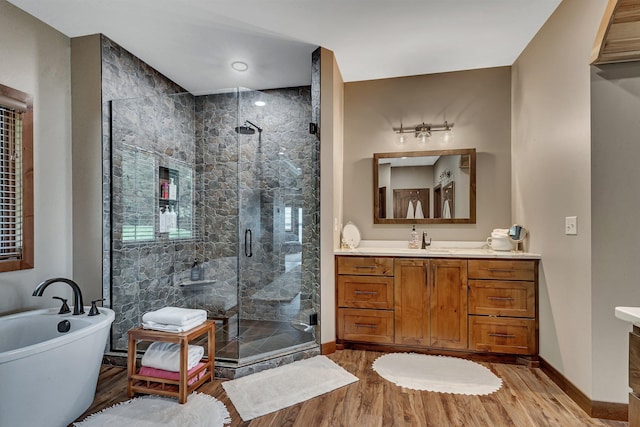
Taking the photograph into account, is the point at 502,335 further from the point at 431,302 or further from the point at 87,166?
the point at 87,166

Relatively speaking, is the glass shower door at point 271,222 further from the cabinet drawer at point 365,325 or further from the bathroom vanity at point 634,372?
the bathroom vanity at point 634,372

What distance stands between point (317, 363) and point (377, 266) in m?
0.99

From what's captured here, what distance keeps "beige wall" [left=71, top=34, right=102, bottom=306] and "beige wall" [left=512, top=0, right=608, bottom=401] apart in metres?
3.64

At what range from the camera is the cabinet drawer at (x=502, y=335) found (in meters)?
2.65

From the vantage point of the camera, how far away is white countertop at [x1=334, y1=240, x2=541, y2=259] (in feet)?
9.07

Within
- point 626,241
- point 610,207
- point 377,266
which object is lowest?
point 377,266

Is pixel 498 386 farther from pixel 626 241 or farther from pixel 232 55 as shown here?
pixel 232 55

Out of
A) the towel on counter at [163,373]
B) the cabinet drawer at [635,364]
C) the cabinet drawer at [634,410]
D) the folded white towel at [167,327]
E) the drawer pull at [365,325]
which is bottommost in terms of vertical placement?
the towel on counter at [163,373]

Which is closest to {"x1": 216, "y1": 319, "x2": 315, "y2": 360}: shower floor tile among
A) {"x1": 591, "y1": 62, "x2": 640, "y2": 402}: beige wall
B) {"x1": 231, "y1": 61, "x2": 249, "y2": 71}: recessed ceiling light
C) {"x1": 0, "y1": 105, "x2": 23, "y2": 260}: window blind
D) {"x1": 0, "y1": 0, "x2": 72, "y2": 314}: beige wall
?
{"x1": 0, "y1": 0, "x2": 72, "y2": 314}: beige wall

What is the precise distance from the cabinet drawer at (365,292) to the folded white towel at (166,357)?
135 centimetres

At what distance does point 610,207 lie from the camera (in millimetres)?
1918

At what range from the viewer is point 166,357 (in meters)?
2.12

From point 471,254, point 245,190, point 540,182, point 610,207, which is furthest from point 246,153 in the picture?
point 610,207

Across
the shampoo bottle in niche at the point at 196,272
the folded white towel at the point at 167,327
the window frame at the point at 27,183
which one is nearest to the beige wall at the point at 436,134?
the shampoo bottle in niche at the point at 196,272
